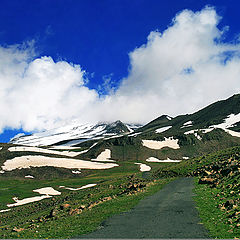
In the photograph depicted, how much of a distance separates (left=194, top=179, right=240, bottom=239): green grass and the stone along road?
Answer: 624 mm

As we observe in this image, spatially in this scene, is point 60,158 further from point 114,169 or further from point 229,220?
point 229,220

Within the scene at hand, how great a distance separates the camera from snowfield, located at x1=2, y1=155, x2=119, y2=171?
127 m

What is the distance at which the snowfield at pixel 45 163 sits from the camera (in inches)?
4999

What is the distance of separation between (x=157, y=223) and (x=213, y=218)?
16.7ft

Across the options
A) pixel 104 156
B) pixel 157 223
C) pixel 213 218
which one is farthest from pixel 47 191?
pixel 104 156

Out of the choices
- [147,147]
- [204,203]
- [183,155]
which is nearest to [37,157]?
[147,147]

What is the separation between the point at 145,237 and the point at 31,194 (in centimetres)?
6402

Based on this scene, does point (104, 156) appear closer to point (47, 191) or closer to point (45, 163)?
point (45, 163)

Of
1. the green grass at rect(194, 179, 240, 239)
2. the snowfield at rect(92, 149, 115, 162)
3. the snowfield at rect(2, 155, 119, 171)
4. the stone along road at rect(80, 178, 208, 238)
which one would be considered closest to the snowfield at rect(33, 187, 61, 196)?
the snowfield at rect(2, 155, 119, 171)

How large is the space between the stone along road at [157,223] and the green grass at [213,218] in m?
0.62

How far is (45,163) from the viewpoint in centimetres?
13525

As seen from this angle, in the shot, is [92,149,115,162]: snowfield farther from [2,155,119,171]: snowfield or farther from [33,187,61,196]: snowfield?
[33,187,61,196]: snowfield

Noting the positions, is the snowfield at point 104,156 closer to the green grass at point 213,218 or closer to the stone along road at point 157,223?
the green grass at point 213,218

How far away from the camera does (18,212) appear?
5059 cm
